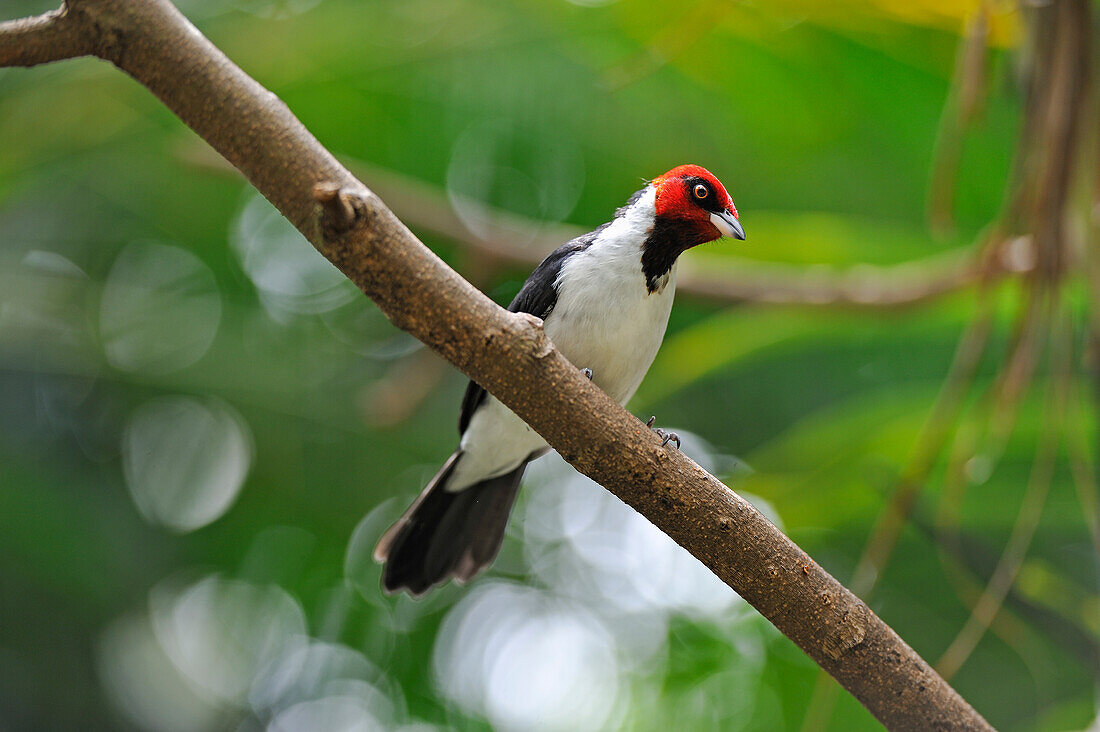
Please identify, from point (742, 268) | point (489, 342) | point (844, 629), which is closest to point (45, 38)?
point (489, 342)

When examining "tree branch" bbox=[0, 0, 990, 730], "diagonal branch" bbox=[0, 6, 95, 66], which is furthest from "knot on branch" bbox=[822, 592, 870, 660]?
"diagonal branch" bbox=[0, 6, 95, 66]

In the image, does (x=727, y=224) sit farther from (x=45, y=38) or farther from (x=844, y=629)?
(x=45, y=38)

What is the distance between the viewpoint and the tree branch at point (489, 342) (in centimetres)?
150

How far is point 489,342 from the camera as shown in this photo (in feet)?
5.07

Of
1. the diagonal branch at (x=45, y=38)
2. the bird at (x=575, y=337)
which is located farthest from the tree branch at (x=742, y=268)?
the diagonal branch at (x=45, y=38)

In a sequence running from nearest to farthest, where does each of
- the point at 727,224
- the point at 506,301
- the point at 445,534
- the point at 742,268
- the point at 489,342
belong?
the point at 489,342 < the point at 727,224 < the point at 445,534 < the point at 742,268 < the point at 506,301

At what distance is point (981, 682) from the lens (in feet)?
14.6

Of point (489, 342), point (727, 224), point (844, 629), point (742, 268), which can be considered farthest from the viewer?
point (742, 268)

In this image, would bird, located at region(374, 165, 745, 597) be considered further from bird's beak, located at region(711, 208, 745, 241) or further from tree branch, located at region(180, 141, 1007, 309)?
tree branch, located at region(180, 141, 1007, 309)

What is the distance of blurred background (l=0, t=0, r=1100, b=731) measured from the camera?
310 cm

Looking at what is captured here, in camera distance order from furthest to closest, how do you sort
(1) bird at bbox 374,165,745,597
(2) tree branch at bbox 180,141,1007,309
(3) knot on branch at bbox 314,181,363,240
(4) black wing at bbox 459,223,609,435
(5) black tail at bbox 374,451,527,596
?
(2) tree branch at bbox 180,141,1007,309 → (5) black tail at bbox 374,451,527,596 → (4) black wing at bbox 459,223,609,435 → (1) bird at bbox 374,165,745,597 → (3) knot on branch at bbox 314,181,363,240

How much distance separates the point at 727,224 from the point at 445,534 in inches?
50.1

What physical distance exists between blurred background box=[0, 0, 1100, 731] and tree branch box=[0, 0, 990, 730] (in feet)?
2.74

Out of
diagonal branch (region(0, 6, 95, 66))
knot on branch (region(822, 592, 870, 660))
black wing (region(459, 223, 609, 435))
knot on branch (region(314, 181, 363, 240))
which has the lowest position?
diagonal branch (region(0, 6, 95, 66))
